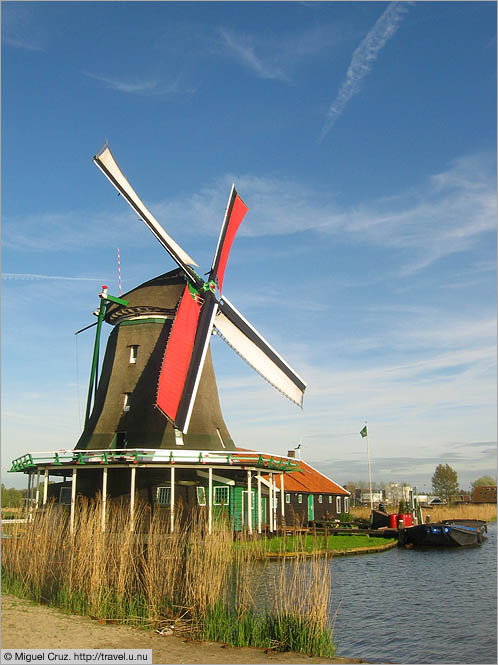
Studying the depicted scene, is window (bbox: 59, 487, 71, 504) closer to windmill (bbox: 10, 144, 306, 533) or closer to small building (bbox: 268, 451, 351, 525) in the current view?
windmill (bbox: 10, 144, 306, 533)

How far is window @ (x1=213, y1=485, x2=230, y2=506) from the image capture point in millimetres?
23703

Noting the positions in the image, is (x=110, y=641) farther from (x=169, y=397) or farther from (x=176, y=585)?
(x=169, y=397)

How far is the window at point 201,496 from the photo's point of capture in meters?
23.0

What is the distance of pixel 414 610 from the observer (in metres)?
13.4

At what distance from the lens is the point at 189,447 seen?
23.0 meters

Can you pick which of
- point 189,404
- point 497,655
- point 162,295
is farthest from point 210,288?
point 497,655

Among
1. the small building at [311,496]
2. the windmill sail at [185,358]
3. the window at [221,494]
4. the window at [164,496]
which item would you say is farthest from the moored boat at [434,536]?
the windmill sail at [185,358]

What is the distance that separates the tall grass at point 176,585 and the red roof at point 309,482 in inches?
857

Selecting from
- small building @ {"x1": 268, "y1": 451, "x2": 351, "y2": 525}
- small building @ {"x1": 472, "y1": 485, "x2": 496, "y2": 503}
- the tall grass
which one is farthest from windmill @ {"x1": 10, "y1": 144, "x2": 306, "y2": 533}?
small building @ {"x1": 472, "y1": 485, "x2": 496, "y2": 503}

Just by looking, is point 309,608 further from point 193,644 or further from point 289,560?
point 289,560

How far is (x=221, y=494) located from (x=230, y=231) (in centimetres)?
1138

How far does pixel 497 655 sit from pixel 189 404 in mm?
13137

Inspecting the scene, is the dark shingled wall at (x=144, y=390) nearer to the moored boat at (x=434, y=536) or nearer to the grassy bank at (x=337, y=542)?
the grassy bank at (x=337, y=542)

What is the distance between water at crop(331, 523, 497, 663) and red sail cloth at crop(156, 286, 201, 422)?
25.6ft
